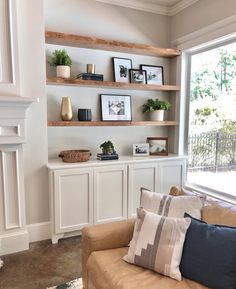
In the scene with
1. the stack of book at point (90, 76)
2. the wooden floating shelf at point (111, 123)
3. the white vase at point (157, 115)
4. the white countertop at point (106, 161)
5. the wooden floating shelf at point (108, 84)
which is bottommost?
the white countertop at point (106, 161)

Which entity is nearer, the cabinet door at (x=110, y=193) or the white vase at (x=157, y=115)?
the cabinet door at (x=110, y=193)

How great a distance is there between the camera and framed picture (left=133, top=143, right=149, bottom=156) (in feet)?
10.9

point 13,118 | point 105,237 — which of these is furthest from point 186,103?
point 105,237

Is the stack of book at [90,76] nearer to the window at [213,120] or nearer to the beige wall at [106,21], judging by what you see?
the beige wall at [106,21]

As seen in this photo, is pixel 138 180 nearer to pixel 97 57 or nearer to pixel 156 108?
pixel 156 108

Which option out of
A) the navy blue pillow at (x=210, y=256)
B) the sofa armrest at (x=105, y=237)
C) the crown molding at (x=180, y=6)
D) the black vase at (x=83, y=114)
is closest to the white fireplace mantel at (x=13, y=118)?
the black vase at (x=83, y=114)

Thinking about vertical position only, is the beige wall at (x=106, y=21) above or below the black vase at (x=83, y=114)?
above

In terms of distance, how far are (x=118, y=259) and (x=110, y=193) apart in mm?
1348

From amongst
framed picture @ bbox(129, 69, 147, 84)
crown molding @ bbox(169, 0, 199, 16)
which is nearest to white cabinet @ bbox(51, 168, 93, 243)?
framed picture @ bbox(129, 69, 147, 84)

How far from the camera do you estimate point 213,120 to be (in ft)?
10.1

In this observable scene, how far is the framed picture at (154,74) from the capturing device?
3449 millimetres

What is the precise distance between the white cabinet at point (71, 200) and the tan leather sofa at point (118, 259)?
3.32 ft

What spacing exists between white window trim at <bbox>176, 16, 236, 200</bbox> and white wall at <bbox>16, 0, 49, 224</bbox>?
180cm

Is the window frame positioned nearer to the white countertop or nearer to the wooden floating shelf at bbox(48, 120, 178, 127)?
the wooden floating shelf at bbox(48, 120, 178, 127)
